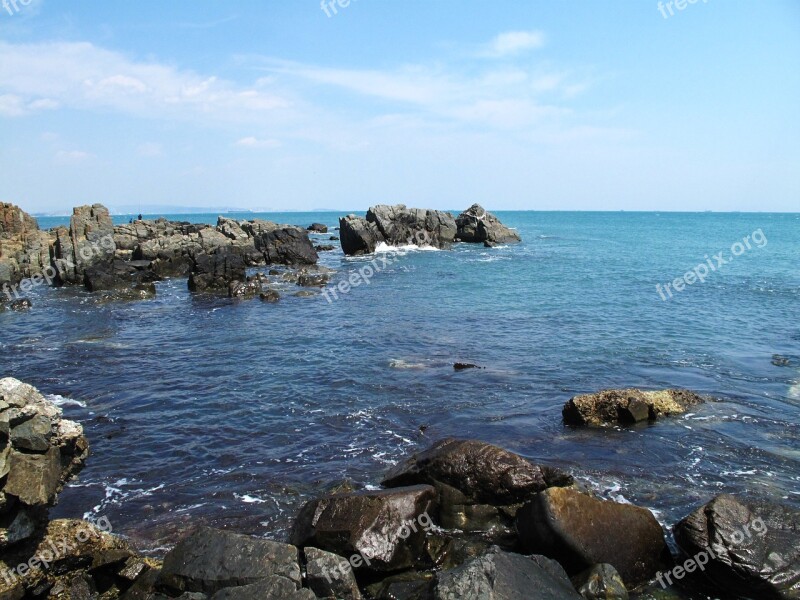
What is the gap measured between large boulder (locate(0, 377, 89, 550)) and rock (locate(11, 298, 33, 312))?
30.4 metres

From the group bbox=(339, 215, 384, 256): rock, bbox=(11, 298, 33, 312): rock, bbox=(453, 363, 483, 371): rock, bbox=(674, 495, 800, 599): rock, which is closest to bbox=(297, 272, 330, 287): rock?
bbox=(11, 298, 33, 312): rock

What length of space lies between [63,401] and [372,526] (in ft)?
49.2

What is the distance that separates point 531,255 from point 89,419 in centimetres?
6536

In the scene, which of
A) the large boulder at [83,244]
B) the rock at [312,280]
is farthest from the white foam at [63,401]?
the large boulder at [83,244]

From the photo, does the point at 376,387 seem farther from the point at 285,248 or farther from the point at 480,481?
the point at 285,248

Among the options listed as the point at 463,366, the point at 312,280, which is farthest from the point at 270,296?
the point at 463,366

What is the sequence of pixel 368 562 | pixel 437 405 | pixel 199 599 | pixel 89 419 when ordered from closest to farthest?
1. pixel 199 599
2. pixel 368 562
3. pixel 89 419
4. pixel 437 405

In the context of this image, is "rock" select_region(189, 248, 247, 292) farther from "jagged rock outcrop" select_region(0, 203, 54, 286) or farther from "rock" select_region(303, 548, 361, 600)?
"rock" select_region(303, 548, 361, 600)

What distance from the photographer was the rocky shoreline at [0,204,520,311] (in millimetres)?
45344

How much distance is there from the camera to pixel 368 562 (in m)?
9.89

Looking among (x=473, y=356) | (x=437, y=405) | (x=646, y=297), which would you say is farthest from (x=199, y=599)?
(x=646, y=297)

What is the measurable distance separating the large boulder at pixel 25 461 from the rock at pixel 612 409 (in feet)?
45.5

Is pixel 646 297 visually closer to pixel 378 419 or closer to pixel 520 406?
pixel 520 406

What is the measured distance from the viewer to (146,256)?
57125 mm
